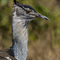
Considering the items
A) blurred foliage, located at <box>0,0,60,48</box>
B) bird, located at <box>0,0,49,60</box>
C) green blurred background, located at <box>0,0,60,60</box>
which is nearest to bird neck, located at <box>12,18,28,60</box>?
bird, located at <box>0,0,49,60</box>

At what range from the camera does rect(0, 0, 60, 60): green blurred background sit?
5855 mm

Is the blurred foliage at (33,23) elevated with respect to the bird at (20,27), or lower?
lower

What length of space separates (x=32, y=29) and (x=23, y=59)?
3.22 meters

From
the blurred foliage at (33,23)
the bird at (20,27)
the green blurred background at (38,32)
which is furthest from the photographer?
the blurred foliage at (33,23)

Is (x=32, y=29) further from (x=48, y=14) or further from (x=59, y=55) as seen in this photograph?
(x=59, y=55)

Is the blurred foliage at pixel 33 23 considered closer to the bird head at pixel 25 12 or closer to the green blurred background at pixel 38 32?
the green blurred background at pixel 38 32

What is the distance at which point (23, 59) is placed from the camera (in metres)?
3.55

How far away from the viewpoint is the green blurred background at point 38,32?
5.86 m

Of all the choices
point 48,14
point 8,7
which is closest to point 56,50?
point 48,14

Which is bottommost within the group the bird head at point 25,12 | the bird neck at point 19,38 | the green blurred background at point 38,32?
the green blurred background at point 38,32

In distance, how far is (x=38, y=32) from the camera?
6.75 metres

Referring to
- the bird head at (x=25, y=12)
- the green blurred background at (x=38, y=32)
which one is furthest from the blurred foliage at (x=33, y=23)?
the bird head at (x=25, y=12)

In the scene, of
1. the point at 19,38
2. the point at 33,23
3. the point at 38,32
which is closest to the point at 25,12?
the point at 19,38

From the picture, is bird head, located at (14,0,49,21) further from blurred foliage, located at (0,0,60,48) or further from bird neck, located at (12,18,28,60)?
blurred foliage, located at (0,0,60,48)
